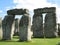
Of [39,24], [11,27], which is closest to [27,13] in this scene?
[11,27]

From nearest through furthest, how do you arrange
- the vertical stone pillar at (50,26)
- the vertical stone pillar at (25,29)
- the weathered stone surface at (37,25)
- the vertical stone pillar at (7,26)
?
the vertical stone pillar at (25,29) < the vertical stone pillar at (7,26) < the vertical stone pillar at (50,26) < the weathered stone surface at (37,25)

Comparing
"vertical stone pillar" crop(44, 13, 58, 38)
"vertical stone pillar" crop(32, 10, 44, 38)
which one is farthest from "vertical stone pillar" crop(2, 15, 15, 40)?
"vertical stone pillar" crop(44, 13, 58, 38)

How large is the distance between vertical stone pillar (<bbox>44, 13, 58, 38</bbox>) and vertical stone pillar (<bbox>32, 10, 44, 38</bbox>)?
0.78m

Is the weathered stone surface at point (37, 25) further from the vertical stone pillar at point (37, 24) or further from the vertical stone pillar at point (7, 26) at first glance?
the vertical stone pillar at point (7, 26)

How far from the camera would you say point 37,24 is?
3203 cm

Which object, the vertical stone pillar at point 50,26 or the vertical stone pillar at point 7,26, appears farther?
the vertical stone pillar at point 50,26

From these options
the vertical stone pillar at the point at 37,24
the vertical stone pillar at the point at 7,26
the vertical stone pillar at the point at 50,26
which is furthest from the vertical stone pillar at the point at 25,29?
the vertical stone pillar at the point at 50,26

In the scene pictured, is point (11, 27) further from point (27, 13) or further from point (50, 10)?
point (50, 10)

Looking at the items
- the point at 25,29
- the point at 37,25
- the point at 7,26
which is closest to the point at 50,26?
the point at 37,25

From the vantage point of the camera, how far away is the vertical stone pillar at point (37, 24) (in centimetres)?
3153

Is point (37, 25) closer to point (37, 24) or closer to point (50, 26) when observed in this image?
point (37, 24)

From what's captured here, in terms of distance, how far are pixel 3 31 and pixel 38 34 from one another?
8.95m

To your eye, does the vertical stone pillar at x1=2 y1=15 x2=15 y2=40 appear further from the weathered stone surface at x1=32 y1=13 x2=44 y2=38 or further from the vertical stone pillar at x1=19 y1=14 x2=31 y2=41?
the weathered stone surface at x1=32 y1=13 x2=44 y2=38

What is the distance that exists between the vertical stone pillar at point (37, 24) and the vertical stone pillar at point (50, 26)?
78 centimetres
